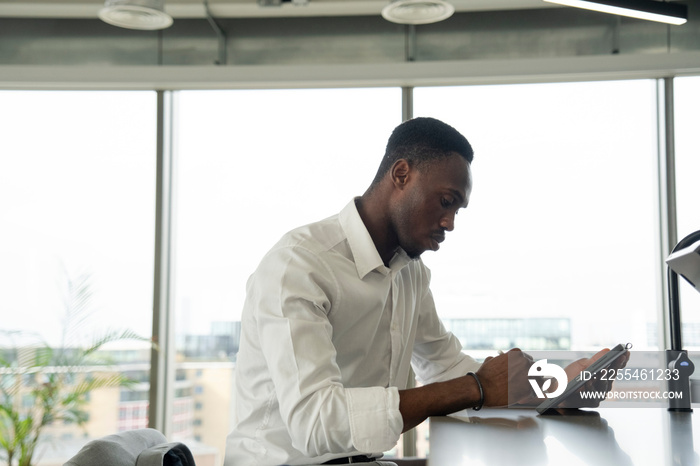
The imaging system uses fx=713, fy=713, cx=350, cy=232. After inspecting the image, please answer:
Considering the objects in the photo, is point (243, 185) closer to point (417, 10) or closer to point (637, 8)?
point (417, 10)

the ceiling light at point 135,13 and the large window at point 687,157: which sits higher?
the ceiling light at point 135,13

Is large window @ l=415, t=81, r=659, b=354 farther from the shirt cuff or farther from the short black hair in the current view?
the shirt cuff

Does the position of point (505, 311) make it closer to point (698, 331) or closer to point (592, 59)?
point (698, 331)

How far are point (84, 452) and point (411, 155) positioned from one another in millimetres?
1039

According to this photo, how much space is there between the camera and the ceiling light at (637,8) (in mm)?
2578

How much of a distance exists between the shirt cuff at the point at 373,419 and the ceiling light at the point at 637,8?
5.82 feet

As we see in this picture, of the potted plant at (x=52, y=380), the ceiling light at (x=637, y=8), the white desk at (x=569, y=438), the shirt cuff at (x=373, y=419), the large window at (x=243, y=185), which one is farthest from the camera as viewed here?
the large window at (x=243, y=185)

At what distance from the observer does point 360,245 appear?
5.82 feet

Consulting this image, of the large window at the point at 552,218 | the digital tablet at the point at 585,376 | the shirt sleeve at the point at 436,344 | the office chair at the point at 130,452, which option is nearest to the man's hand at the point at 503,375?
the digital tablet at the point at 585,376

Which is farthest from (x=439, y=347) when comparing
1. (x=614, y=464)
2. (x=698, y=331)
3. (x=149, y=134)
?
(x=149, y=134)

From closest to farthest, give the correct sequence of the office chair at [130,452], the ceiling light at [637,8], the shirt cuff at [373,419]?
the office chair at [130,452] → the shirt cuff at [373,419] → the ceiling light at [637,8]

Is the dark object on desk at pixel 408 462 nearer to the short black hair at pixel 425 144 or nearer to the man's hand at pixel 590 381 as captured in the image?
the man's hand at pixel 590 381

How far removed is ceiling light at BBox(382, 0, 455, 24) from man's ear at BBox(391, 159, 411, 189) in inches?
67.6

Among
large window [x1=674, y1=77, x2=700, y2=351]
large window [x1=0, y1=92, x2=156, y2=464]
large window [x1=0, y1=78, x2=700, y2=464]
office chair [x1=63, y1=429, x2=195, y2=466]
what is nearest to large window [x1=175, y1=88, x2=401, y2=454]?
large window [x1=0, y1=78, x2=700, y2=464]
